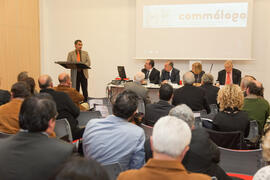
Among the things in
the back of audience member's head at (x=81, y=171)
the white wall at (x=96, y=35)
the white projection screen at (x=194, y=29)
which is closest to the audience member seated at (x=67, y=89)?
the back of audience member's head at (x=81, y=171)

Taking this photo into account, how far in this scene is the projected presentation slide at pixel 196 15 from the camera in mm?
8773

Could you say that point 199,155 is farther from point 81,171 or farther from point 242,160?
point 81,171

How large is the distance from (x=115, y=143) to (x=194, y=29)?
7.40 metres

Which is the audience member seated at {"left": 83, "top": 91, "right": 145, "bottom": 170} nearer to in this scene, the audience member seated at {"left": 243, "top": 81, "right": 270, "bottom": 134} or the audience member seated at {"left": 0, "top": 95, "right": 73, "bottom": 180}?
the audience member seated at {"left": 0, "top": 95, "right": 73, "bottom": 180}

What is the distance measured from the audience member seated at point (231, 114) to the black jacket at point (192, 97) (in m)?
1.29

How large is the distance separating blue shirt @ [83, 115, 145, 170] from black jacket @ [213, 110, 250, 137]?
1.28 meters

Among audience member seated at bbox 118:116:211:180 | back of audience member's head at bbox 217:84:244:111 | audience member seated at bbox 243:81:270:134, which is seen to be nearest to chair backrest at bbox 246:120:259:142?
back of audience member's head at bbox 217:84:244:111

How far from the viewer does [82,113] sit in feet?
13.6

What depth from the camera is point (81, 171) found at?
97 centimetres

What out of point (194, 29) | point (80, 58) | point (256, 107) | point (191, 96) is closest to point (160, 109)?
point (191, 96)

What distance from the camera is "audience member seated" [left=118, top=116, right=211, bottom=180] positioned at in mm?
1398

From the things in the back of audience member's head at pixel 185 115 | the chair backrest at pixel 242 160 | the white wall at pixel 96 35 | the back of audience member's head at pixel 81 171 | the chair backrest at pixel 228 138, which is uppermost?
the white wall at pixel 96 35

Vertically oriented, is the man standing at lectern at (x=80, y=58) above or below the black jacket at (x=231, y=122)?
above

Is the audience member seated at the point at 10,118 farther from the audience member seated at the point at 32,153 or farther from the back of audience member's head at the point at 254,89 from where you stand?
the back of audience member's head at the point at 254,89
